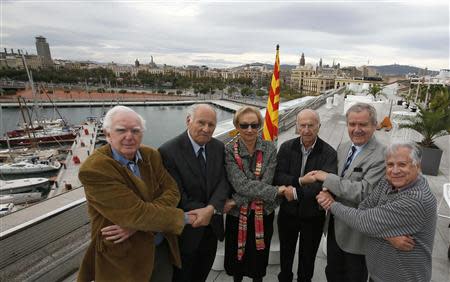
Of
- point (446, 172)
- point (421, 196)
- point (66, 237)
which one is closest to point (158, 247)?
point (66, 237)

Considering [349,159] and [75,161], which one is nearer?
[349,159]

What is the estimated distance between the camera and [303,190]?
1811mm

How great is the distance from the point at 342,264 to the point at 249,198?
2.73 ft

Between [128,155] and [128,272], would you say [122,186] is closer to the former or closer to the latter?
[128,155]

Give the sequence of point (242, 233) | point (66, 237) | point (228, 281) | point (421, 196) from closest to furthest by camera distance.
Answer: point (421, 196), point (242, 233), point (66, 237), point (228, 281)

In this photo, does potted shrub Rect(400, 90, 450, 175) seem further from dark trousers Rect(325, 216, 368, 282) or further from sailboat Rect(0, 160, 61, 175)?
sailboat Rect(0, 160, 61, 175)

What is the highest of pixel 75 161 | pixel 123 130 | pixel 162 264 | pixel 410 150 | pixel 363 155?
pixel 123 130

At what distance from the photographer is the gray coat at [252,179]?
1770mm

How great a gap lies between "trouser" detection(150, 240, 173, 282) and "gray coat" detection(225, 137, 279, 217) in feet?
1.78

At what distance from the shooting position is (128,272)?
1.40 metres

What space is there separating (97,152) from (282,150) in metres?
1.31

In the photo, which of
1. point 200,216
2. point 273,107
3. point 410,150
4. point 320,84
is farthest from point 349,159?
point 320,84

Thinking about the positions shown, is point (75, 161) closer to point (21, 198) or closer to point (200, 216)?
point (21, 198)

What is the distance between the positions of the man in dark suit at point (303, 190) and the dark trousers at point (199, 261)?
61 centimetres
